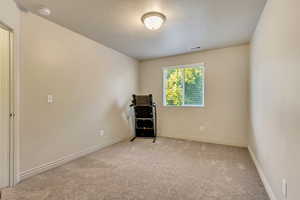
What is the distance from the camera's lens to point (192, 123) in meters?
4.15

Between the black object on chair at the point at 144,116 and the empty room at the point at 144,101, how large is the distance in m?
0.04

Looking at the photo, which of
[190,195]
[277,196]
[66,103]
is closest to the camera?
[277,196]

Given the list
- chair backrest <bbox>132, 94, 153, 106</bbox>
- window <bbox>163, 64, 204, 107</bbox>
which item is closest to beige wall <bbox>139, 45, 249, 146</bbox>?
window <bbox>163, 64, 204, 107</bbox>

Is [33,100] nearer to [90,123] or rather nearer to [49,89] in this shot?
[49,89]

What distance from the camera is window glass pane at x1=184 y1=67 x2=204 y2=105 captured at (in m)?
4.12

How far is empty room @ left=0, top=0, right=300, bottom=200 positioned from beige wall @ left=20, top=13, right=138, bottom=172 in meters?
0.02

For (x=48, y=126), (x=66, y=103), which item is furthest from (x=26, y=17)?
(x=48, y=126)

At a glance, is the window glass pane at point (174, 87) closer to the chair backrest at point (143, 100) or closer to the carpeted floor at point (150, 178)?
Result: the chair backrest at point (143, 100)

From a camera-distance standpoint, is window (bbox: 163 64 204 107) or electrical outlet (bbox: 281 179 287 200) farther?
window (bbox: 163 64 204 107)

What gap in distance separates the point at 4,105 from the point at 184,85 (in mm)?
3697

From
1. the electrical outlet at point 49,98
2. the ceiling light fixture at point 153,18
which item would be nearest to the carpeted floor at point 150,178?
the electrical outlet at point 49,98

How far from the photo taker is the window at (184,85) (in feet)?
13.6

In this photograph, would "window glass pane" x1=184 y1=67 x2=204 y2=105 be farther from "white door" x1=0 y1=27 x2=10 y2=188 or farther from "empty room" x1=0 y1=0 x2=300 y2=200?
"white door" x1=0 y1=27 x2=10 y2=188

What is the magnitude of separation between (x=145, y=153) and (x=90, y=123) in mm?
1282
